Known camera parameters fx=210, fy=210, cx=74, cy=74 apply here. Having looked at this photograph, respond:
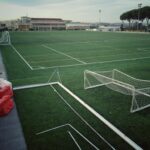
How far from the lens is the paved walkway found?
5.31m

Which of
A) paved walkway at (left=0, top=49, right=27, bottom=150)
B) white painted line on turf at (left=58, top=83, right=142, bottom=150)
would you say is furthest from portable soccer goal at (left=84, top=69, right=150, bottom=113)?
paved walkway at (left=0, top=49, right=27, bottom=150)

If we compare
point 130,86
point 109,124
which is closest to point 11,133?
point 109,124

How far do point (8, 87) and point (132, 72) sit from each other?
776cm

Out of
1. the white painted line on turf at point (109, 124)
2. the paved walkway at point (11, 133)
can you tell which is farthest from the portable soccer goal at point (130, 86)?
the paved walkway at point (11, 133)

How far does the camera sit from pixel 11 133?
592 cm

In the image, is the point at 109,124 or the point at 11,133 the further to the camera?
the point at 109,124

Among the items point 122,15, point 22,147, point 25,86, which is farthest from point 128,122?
point 122,15

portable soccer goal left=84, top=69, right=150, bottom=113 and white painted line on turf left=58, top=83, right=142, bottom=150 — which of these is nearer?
white painted line on turf left=58, top=83, right=142, bottom=150

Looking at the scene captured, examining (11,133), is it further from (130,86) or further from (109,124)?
(130,86)

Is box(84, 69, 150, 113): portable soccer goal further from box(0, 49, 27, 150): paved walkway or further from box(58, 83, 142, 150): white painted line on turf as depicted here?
box(0, 49, 27, 150): paved walkway

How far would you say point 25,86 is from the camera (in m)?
10.1

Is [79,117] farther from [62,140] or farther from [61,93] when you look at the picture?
[61,93]

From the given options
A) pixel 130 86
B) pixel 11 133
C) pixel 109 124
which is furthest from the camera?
pixel 130 86

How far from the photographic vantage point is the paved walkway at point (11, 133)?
5312mm
